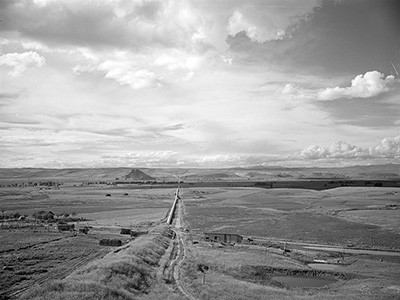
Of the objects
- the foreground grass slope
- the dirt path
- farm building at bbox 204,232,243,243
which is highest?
the foreground grass slope

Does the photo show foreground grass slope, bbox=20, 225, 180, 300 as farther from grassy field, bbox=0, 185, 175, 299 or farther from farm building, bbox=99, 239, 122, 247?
farm building, bbox=99, 239, 122, 247

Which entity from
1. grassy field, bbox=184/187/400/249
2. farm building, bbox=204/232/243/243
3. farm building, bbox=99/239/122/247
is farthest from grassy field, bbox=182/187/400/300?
farm building, bbox=99/239/122/247

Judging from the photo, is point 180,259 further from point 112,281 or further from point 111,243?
point 112,281

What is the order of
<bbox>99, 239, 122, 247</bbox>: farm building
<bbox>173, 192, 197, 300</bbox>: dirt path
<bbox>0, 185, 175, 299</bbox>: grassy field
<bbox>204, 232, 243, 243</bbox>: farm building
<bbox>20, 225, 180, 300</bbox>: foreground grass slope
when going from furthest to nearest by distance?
<bbox>204, 232, 243, 243</bbox>: farm building, <bbox>99, 239, 122, 247</bbox>: farm building, <bbox>0, 185, 175, 299</bbox>: grassy field, <bbox>173, 192, 197, 300</bbox>: dirt path, <bbox>20, 225, 180, 300</bbox>: foreground grass slope

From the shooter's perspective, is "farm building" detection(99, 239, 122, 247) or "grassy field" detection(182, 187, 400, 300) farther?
"farm building" detection(99, 239, 122, 247)

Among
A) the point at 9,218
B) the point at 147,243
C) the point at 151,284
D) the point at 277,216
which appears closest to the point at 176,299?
the point at 151,284

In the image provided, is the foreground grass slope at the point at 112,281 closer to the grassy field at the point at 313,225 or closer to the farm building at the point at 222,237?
the farm building at the point at 222,237

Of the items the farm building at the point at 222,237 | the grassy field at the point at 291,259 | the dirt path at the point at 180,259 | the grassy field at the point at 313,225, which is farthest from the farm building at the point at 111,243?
the grassy field at the point at 313,225
